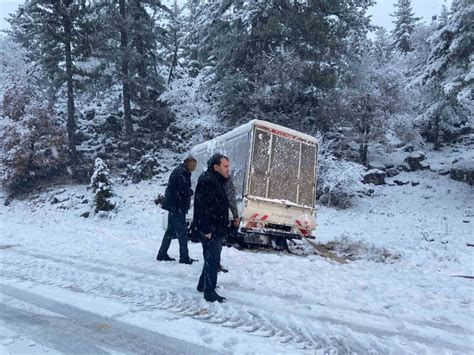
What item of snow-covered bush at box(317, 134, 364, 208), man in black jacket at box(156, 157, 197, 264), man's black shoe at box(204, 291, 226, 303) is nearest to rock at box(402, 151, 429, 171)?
snow-covered bush at box(317, 134, 364, 208)

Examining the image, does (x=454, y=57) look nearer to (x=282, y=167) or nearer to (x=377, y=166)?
(x=377, y=166)

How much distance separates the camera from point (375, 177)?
2223 cm

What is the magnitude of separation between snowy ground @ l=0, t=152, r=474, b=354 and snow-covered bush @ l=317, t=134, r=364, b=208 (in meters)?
7.40

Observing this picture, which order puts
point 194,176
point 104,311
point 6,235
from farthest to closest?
point 194,176, point 6,235, point 104,311

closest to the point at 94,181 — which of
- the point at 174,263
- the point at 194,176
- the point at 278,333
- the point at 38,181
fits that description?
the point at 194,176

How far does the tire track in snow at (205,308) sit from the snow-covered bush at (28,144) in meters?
17.5

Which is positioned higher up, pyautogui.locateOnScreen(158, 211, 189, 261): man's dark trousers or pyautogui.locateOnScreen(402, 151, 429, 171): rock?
pyautogui.locateOnScreen(402, 151, 429, 171): rock

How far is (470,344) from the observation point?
4301 millimetres

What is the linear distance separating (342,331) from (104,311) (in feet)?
9.07

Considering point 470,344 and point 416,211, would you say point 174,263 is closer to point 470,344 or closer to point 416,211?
point 470,344

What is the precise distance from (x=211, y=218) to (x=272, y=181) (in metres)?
5.20

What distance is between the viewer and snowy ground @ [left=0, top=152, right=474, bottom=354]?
4.10 meters

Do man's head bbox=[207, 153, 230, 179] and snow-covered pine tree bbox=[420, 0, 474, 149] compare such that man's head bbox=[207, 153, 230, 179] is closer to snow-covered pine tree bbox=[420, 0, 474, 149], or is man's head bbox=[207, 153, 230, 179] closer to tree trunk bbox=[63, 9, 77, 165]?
snow-covered pine tree bbox=[420, 0, 474, 149]

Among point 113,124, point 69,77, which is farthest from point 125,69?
point 113,124
